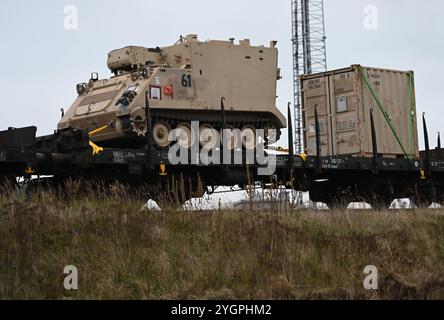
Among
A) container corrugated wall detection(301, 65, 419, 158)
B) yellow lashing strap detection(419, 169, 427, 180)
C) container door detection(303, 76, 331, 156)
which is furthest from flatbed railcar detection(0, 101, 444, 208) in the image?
container door detection(303, 76, 331, 156)

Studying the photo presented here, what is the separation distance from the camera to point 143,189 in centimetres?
1532

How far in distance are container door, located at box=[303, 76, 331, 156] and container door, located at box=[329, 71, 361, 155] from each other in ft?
0.71

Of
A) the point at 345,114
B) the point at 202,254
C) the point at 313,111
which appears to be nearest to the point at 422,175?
the point at 345,114

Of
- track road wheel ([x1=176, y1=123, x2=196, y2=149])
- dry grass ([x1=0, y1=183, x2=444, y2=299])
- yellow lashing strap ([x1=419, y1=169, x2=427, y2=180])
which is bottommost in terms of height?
dry grass ([x1=0, y1=183, x2=444, y2=299])

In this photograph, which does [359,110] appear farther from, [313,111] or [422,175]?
[422,175]

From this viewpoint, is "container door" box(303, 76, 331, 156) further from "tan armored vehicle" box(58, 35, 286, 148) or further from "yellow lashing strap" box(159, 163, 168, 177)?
"yellow lashing strap" box(159, 163, 168, 177)

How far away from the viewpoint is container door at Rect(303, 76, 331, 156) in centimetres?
2061

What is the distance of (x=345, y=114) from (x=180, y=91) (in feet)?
14.6

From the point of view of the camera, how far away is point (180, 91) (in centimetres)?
1819

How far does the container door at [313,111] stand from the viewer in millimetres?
20609

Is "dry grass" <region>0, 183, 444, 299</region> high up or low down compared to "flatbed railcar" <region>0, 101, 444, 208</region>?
down

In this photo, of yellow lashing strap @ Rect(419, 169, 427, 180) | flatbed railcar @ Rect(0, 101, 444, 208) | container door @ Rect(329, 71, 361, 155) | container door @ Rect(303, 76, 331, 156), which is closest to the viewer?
flatbed railcar @ Rect(0, 101, 444, 208)

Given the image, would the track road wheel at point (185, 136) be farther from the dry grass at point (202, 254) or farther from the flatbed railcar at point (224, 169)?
the dry grass at point (202, 254)
